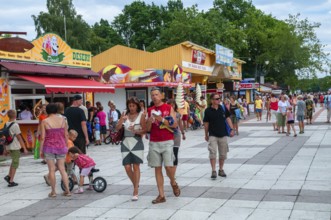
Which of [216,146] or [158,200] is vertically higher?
[216,146]

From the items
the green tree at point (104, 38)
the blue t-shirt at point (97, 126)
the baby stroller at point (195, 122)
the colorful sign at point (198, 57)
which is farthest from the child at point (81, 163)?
the green tree at point (104, 38)

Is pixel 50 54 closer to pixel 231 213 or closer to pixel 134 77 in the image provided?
pixel 134 77

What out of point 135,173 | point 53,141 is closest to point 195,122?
point 53,141

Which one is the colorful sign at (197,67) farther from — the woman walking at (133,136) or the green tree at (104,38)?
the green tree at (104,38)

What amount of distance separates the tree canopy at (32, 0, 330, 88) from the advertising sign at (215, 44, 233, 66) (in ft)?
21.5

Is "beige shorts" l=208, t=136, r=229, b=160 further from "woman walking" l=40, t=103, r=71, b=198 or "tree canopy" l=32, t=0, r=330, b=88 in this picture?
"tree canopy" l=32, t=0, r=330, b=88

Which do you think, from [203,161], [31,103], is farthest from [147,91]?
[203,161]

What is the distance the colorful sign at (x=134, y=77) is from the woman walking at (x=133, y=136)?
53.0 ft

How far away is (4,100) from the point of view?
14.5 meters

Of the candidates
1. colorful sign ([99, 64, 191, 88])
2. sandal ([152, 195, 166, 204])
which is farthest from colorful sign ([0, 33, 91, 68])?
sandal ([152, 195, 166, 204])

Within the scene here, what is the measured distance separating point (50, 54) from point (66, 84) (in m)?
1.80

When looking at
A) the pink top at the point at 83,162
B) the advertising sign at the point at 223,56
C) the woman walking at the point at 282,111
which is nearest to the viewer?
the pink top at the point at 83,162

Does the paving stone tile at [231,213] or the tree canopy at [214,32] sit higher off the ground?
the tree canopy at [214,32]

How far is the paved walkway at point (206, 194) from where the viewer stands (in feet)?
19.0
